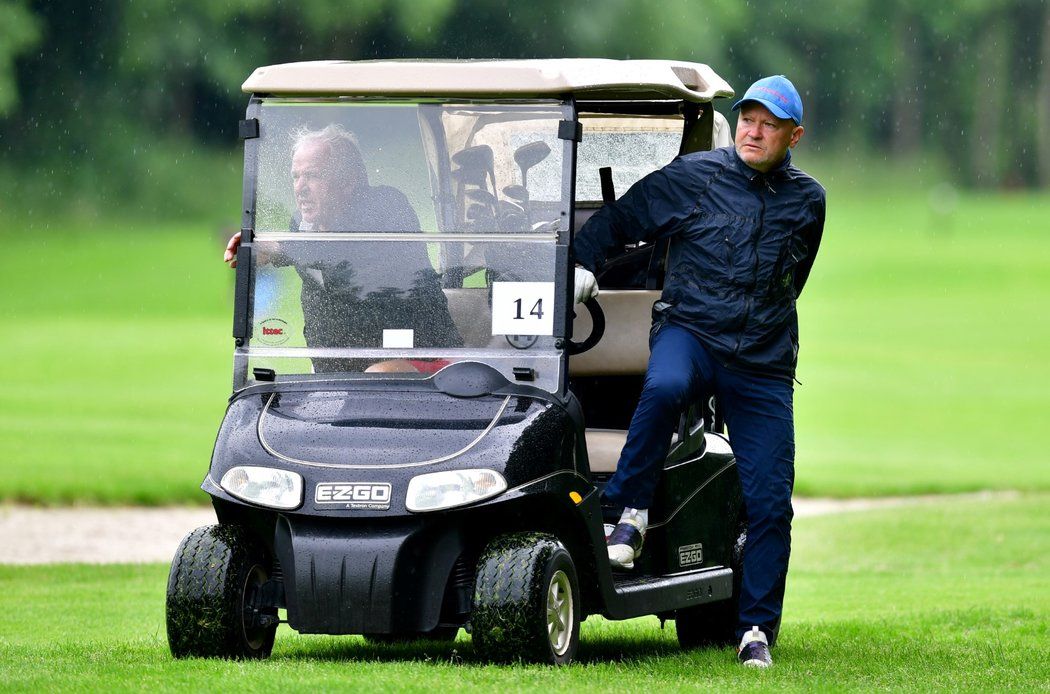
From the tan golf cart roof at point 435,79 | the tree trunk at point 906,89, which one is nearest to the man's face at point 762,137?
the tan golf cart roof at point 435,79

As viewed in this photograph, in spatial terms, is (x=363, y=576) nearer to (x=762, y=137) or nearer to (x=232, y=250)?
(x=232, y=250)

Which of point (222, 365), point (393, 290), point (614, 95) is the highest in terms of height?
point (614, 95)

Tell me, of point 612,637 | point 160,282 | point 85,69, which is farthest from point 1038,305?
point 612,637

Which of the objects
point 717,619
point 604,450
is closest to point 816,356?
point 717,619

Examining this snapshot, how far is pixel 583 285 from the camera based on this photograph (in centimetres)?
598

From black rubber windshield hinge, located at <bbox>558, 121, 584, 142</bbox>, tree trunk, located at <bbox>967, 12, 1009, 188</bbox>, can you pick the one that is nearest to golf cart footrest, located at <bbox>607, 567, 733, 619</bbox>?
black rubber windshield hinge, located at <bbox>558, 121, 584, 142</bbox>

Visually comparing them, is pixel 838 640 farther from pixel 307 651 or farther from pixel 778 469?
pixel 307 651

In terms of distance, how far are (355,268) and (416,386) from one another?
420 mm

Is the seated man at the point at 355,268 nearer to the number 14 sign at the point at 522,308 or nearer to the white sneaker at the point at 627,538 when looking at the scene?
the number 14 sign at the point at 522,308

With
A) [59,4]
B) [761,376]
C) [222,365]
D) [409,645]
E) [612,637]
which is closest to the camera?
[761,376]

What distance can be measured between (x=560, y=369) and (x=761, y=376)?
0.77 m

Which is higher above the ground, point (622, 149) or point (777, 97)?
point (777, 97)

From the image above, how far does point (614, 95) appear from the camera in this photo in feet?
21.5

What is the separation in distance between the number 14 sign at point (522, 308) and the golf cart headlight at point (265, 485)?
0.85m
